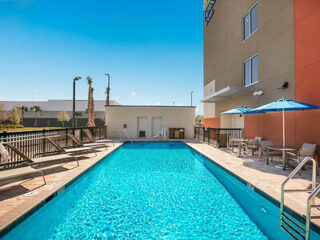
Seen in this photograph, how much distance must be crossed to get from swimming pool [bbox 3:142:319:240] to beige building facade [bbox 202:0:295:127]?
5.39 metres

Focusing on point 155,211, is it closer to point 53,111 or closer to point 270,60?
point 270,60

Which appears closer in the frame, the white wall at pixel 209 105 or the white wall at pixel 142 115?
the white wall at pixel 142 115

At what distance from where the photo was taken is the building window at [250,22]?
958cm

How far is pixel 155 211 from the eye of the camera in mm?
3336

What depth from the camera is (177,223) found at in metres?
2.95

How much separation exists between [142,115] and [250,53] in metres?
9.45

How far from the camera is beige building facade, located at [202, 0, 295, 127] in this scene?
7.06 metres

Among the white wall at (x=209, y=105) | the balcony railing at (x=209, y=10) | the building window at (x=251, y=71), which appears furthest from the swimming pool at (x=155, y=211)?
the balcony railing at (x=209, y=10)

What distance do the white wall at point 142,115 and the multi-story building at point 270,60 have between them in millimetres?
2761

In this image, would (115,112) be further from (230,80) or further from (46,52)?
(46,52)

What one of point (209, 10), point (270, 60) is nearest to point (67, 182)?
point (270, 60)

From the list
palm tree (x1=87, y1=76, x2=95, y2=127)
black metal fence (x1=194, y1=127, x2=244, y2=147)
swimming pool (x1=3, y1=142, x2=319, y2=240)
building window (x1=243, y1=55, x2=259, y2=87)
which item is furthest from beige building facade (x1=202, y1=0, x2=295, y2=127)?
palm tree (x1=87, y1=76, x2=95, y2=127)

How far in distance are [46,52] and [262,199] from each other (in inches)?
978

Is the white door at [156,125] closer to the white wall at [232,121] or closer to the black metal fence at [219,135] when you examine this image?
the black metal fence at [219,135]
